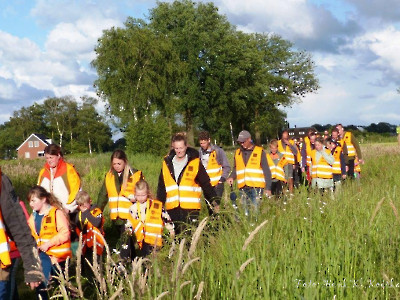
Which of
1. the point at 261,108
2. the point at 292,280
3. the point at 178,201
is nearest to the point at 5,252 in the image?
the point at 292,280

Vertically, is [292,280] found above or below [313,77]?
below

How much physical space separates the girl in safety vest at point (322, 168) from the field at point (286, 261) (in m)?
5.37

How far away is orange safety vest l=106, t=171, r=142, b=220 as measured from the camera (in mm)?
Result: 8133

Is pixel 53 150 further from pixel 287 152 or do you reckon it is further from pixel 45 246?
pixel 287 152

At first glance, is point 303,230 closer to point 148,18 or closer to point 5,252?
point 5,252

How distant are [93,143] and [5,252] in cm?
12628

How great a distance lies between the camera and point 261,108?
7881cm

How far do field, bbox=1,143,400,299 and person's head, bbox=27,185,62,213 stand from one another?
1.00 m

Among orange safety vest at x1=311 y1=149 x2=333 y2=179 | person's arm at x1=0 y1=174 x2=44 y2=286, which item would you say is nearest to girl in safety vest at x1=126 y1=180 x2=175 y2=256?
person's arm at x1=0 y1=174 x2=44 y2=286

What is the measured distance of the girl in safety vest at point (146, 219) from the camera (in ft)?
22.9

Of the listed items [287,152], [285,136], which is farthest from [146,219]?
[285,136]

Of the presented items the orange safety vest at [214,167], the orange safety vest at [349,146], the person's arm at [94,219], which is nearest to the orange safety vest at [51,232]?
the person's arm at [94,219]

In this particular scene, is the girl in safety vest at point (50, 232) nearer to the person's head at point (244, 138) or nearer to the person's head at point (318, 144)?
the person's head at point (244, 138)

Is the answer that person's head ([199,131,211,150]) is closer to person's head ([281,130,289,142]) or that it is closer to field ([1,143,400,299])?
field ([1,143,400,299])
